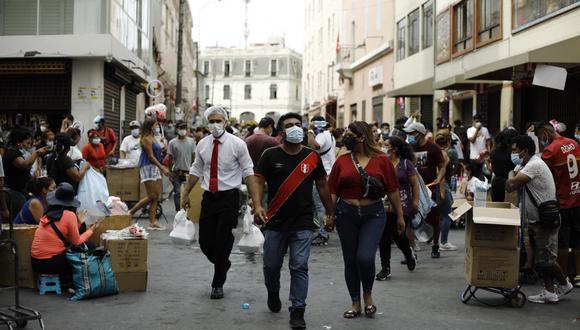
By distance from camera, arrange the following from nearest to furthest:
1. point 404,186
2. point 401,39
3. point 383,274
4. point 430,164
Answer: point 383,274, point 404,186, point 430,164, point 401,39

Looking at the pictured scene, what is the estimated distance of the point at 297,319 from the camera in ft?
21.3

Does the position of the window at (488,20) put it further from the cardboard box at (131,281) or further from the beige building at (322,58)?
the beige building at (322,58)

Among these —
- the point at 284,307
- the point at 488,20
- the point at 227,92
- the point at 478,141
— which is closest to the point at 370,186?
the point at 284,307

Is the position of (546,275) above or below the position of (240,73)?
below

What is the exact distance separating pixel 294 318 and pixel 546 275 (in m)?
2.71

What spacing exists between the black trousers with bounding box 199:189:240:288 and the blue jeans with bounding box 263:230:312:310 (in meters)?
0.89

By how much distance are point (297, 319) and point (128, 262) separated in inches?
88.2

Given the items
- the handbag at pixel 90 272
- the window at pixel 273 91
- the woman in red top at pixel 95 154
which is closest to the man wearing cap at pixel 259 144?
the woman in red top at pixel 95 154

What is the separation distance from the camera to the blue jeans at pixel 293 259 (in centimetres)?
662

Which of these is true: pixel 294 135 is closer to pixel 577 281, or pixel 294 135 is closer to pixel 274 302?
pixel 274 302

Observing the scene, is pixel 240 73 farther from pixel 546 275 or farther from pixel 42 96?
pixel 546 275

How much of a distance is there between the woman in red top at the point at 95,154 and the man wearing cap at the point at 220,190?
6.52 m

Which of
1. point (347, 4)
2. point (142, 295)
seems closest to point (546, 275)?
point (142, 295)

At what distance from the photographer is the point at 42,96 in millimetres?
20328
